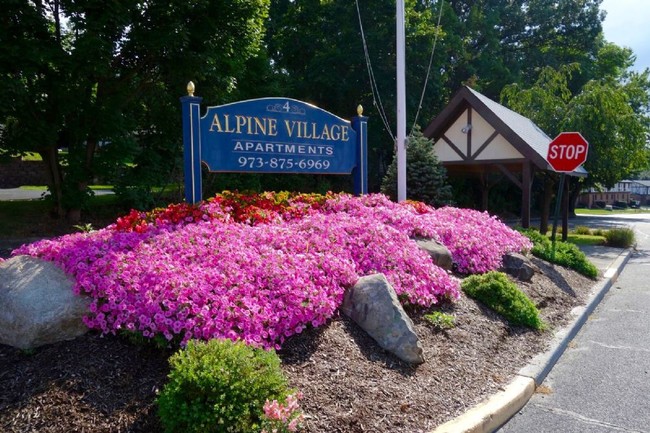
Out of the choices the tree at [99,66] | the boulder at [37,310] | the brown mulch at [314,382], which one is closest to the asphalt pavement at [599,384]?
the brown mulch at [314,382]

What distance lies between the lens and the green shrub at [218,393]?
2.89 meters

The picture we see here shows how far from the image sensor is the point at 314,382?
149 inches

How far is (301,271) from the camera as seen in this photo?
16.0ft

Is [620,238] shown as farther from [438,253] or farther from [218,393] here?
[218,393]

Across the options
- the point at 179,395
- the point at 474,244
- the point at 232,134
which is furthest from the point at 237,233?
the point at 474,244

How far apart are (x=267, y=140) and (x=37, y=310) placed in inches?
173

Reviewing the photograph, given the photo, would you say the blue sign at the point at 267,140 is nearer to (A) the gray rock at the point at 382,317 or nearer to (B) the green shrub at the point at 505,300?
(A) the gray rock at the point at 382,317

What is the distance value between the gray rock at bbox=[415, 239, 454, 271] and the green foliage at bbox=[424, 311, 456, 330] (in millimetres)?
1546

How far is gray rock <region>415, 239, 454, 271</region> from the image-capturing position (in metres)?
6.95

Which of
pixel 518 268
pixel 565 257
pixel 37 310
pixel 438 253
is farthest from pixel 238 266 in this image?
pixel 565 257

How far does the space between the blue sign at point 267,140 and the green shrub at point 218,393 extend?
163 inches

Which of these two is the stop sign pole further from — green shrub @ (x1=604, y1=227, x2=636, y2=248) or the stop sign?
green shrub @ (x1=604, y1=227, x2=636, y2=248)

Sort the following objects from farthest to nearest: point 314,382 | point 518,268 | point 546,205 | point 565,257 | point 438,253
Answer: point 546,205
point 565,257
point 518,268
point 438,253
point 314,382

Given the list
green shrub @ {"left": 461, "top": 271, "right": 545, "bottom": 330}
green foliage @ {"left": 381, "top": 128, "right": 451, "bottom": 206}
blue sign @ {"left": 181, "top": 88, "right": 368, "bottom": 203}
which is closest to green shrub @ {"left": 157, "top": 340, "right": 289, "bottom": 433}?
green shrub @ {"left": 461, "top": 271, "right": 545, "bottom": 330}
